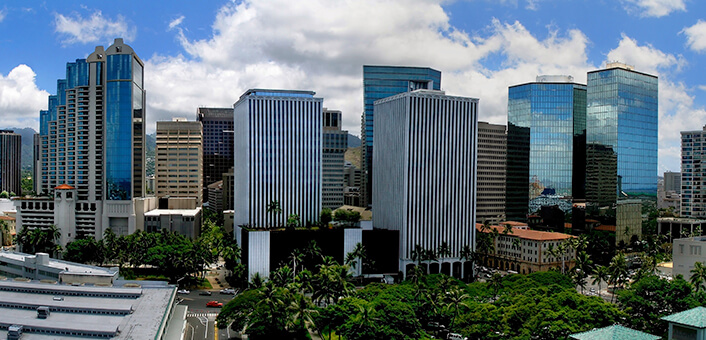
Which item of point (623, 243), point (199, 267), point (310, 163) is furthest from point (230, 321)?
point (623, 243)

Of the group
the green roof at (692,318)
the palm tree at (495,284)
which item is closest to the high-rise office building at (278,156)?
the palm tree at (495,284)

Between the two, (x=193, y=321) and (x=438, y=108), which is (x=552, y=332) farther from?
(x=438, y=108)

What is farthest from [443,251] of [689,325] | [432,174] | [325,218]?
[689,325]

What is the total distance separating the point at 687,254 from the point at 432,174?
5637 centimetres

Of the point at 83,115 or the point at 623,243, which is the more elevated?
the point at 83,115

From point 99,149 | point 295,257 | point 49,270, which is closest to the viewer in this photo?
point 49,270

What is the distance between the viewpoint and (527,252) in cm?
15450

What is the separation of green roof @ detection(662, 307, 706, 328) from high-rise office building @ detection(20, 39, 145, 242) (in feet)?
446

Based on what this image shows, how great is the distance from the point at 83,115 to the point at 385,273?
94.7 m

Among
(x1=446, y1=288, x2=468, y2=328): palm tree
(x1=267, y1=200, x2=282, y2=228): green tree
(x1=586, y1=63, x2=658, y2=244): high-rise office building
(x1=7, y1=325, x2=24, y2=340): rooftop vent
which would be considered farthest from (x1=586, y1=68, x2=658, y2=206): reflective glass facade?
(x1=7, y1=325, x2=24, y2=340): rooftop vent

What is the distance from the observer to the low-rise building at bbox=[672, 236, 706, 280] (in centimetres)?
11712

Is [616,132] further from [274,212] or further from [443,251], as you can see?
[274,212]

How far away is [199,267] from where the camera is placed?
130125 millimetres

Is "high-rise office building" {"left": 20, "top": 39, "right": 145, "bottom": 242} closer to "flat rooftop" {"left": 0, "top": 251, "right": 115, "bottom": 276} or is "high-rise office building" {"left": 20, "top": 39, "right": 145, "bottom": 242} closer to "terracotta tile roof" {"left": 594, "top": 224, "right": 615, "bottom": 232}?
"flat rooftop" {"left": 0, "top": 251, "right": 115, "bottom": 276}
